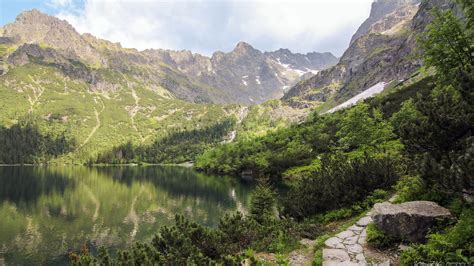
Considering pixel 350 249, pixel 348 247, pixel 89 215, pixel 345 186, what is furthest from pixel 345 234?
pixel 89 215

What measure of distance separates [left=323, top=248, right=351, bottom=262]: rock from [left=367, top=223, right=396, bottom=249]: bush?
1.52 m

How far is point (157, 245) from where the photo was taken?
857 inches

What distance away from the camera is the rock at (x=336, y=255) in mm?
15562

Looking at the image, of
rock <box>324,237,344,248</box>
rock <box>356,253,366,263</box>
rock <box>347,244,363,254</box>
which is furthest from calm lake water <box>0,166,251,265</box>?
rock <box>356,253,366,263</box>

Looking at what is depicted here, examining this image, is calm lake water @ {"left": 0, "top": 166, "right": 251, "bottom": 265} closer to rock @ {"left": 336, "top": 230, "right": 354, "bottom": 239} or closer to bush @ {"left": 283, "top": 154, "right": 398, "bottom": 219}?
bush @ {"left": 283, "top": 154, "right": 398, "bottom": 219}

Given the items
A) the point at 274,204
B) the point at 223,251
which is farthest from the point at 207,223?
the point at 223,251

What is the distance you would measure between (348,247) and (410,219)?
3.50 metres

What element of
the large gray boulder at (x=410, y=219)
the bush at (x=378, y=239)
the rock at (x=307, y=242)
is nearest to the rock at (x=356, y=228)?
the rock at (x=307, y=242)

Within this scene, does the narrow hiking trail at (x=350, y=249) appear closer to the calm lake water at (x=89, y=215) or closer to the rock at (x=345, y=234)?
the rock at (x=345, y=234)

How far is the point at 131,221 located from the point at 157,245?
35.2 meters

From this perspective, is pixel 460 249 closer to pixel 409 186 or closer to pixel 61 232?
pixel 409 186

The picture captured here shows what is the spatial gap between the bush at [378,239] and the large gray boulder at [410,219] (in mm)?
212

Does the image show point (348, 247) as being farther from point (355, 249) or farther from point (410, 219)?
point (410, 219)

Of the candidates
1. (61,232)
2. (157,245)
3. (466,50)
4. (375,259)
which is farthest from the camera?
(61,232)
